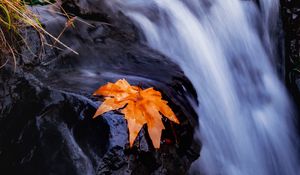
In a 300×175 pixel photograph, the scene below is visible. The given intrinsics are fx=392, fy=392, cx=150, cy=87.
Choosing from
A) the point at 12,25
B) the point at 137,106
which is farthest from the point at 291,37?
the point at 12,25

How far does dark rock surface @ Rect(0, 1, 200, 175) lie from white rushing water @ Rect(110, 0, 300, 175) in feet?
1.67

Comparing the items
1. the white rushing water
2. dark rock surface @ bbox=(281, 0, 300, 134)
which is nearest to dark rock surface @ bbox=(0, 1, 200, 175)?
the white rushing water

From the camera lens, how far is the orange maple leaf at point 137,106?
176 cm

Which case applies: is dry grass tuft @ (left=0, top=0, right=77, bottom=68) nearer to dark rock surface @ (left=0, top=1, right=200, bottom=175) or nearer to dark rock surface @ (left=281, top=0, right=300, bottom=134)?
dark rock surface @ (left=0, top=1, right=200, bottom=175)

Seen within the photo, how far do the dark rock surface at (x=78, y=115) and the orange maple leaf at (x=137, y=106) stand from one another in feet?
0.11

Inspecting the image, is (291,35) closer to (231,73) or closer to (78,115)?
(231,73)

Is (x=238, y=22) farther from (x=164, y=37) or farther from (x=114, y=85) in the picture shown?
(x=114, y=85)

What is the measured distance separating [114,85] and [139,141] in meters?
0.35

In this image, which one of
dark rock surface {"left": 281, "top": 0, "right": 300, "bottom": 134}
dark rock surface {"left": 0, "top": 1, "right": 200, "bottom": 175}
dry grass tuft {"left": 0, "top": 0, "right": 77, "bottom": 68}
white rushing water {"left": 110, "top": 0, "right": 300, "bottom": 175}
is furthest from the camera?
dark rock surface {"left": 281, "top": 0, "right": 300, "bottom": 134}

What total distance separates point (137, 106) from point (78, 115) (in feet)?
0.90

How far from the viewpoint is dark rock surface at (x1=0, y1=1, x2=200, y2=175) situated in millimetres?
1681

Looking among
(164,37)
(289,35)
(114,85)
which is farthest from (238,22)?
(114,85)

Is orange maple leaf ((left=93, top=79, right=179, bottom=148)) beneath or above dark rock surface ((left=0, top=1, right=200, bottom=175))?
above

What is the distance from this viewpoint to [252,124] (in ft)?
10.6
